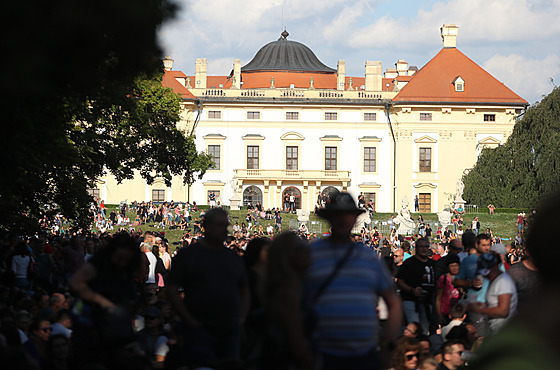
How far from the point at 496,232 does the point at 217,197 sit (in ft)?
88.0

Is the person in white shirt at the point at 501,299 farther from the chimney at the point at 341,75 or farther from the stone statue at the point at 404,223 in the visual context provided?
the chimney at the point at 341,75

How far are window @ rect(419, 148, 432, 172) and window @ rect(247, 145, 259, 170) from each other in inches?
544

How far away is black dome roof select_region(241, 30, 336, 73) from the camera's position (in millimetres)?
77062

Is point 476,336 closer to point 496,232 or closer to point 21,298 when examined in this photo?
point 21,298

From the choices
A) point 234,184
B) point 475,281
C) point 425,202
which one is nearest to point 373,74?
point 425,202

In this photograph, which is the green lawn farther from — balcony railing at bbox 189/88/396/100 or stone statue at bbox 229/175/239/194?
balcony railing at bbox 189/88/396/100

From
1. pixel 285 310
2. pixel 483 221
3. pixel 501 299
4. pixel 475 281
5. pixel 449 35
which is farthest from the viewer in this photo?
pixel 449 35

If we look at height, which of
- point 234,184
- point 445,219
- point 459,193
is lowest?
point 445,219

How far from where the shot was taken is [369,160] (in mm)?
67688

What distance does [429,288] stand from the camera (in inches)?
405

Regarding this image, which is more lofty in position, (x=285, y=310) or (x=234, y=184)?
(x=234, y=184)

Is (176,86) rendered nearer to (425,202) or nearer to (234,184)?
(234,184)

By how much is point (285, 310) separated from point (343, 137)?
63.6 metres

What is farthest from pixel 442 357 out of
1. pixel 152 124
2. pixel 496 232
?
pixel 496 232
